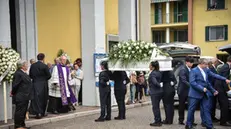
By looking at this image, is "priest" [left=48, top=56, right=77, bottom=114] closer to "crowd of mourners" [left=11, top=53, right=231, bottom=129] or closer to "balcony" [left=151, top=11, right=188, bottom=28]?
"crowd of mourners" [left=11, top=53, right=231, bottom=129]

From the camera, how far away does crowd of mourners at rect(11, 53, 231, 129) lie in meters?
8.77

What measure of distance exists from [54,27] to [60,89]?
16.2 ft

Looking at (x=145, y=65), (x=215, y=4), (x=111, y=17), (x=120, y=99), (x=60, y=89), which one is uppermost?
(x=215, y=4)

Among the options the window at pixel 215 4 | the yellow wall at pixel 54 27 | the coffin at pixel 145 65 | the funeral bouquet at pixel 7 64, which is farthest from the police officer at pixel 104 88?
the window at pixel 215 4

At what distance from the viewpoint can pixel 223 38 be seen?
35.1m

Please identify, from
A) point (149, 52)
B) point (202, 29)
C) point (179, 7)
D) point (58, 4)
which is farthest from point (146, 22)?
point (179, 7)

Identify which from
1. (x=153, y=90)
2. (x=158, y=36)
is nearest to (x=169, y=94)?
(x=153, y=90)

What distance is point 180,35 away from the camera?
39344 mm

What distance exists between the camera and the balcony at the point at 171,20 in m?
38.2

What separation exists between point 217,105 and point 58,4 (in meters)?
8.65

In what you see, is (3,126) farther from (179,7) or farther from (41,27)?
(179,7)

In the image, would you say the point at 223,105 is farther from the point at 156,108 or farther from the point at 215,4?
the point at 215,4

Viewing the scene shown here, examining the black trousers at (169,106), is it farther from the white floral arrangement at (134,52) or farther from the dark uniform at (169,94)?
the white floral arrangement at (134,52)

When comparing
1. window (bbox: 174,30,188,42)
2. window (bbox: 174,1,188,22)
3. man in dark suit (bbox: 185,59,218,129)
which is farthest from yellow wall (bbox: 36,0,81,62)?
window (bbox: 174,30,188,42)
